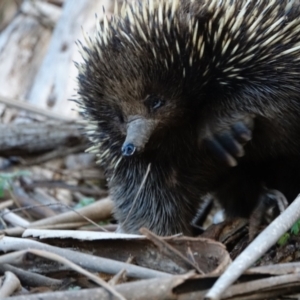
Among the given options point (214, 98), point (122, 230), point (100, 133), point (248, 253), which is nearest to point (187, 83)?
point (214, 98)

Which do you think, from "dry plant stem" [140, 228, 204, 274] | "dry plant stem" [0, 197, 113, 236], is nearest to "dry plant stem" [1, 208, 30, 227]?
"dry plant stem" [0, 197, 113, 236]

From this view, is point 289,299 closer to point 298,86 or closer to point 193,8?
point 298,86

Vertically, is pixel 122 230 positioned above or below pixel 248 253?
below

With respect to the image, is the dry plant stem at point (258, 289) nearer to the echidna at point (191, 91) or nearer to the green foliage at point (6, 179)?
the echidna at point (191, 91)

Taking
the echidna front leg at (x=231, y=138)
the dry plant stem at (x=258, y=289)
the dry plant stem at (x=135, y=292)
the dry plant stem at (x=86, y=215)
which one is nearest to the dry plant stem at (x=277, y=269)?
the dry plant stem at (x=258, y=289)

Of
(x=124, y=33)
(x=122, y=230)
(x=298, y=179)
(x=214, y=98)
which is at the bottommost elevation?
(x=122, y=230)

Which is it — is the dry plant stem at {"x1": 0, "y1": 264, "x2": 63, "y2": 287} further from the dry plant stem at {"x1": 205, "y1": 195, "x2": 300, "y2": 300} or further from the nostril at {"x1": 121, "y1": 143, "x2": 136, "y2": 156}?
the dry plant stem at {"x1": 205, "y1": 195, "x2": 300, "y2": 300}

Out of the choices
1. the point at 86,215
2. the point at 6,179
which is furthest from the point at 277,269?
the point at 6,179
